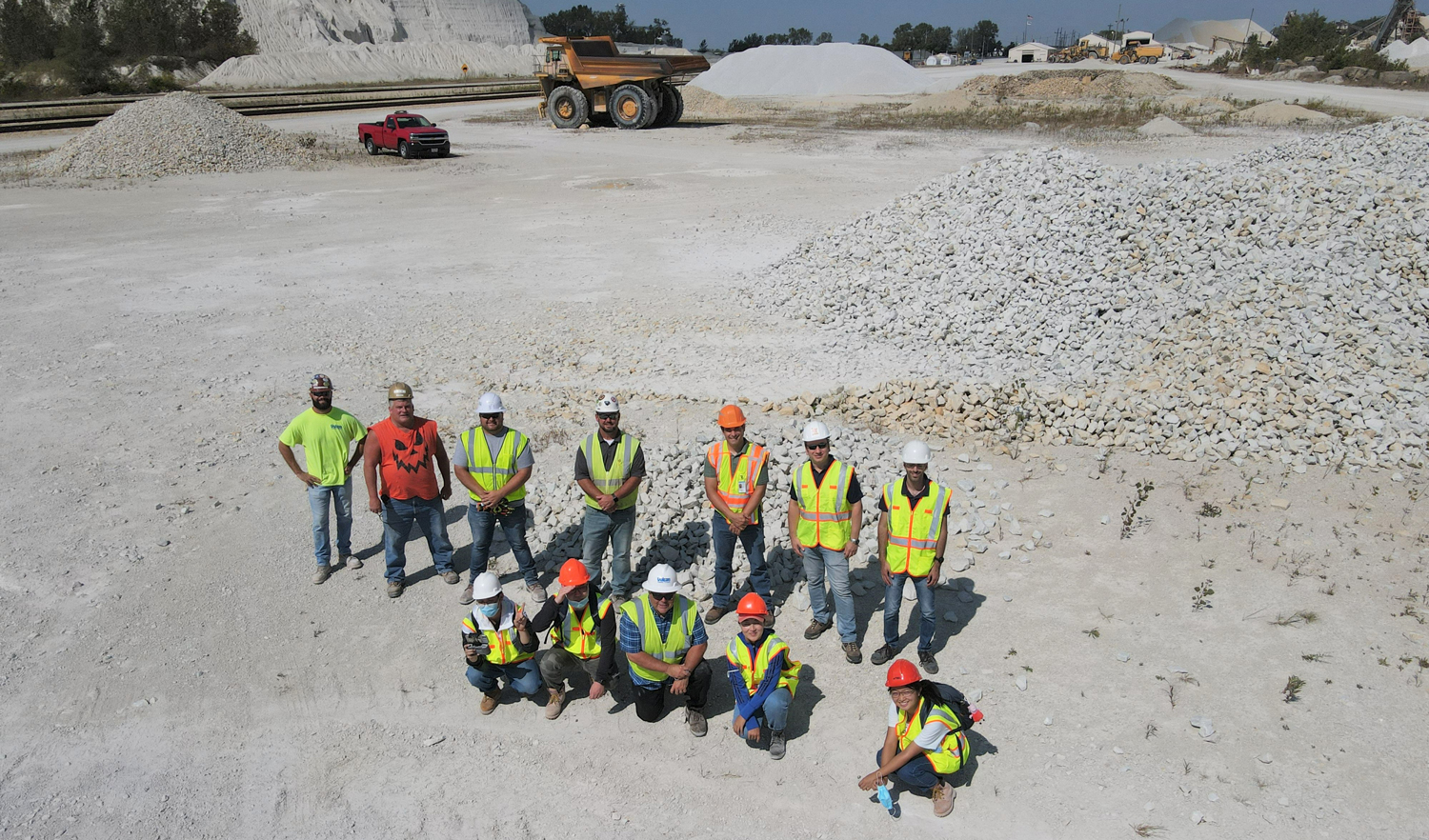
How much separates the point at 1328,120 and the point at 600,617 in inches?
Answer: 1517

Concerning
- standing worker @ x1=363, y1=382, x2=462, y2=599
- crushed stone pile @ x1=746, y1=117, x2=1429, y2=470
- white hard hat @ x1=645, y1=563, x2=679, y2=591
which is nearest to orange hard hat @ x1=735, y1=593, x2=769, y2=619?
white hard hat @ x1=645, y1=563, x2=679, y2=591

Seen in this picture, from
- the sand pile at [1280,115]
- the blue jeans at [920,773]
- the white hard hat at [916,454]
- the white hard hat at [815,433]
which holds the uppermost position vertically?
the sand pile at [1280,115]

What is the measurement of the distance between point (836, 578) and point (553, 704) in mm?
1964

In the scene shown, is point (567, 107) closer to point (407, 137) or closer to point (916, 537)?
point (407, 137)

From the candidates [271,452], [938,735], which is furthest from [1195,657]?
[271,452]

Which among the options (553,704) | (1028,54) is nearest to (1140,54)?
(1028,54)

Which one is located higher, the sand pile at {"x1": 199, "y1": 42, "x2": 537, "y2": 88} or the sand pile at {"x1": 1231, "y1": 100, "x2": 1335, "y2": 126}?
the sand pile at {"x1": 199, "y1": 42, "x2": 537, "y2": 88}

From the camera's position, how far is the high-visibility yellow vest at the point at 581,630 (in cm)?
542

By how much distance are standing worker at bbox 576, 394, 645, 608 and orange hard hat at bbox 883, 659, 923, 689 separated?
235cm

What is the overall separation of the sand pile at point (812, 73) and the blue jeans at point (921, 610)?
53238mm

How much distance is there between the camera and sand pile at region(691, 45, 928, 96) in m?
55.2

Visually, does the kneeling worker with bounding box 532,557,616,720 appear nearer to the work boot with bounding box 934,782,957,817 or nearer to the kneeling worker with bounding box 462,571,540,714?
the kneeling worker with bounding box 462,571,540,714

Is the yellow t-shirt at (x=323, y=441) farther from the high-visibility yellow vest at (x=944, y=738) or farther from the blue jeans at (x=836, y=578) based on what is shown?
the high-visibility yellow vest at (x=944, y=738)

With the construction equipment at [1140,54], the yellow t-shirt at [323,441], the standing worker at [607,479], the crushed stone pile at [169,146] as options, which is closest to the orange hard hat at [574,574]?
the standing worker at [607,479]
